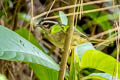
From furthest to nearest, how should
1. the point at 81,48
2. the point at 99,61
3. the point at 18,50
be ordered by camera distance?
the point at 81,48, the point at 99,61, the point at 18,50

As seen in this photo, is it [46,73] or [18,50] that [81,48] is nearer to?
[46,73]

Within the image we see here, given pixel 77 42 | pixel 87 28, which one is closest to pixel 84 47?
pixel 77 42

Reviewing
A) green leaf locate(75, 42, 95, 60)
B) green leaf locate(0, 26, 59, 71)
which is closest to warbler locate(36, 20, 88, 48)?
green leaf locate(75, 42, 95, 60)

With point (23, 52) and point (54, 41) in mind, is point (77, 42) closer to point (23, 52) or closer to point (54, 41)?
point (54, 41)

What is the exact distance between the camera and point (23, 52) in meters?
0.60

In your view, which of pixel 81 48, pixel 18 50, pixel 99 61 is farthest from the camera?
pixel 81 48

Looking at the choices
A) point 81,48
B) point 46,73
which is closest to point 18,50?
point 46,73

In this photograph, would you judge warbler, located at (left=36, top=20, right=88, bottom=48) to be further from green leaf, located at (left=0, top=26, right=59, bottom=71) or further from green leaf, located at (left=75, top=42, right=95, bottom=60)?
green leaf, located at (left=0, top=26, right=59, bottom=71)

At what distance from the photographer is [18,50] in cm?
59

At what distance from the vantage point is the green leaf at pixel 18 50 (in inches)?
21.8

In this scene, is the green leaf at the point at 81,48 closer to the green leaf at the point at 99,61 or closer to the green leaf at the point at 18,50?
the green leaf at the point at 99,61

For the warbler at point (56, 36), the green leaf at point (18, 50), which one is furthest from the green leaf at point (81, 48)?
the green leaf at point (18, 50)

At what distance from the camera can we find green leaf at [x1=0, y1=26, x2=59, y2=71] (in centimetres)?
55

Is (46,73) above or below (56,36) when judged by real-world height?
below
